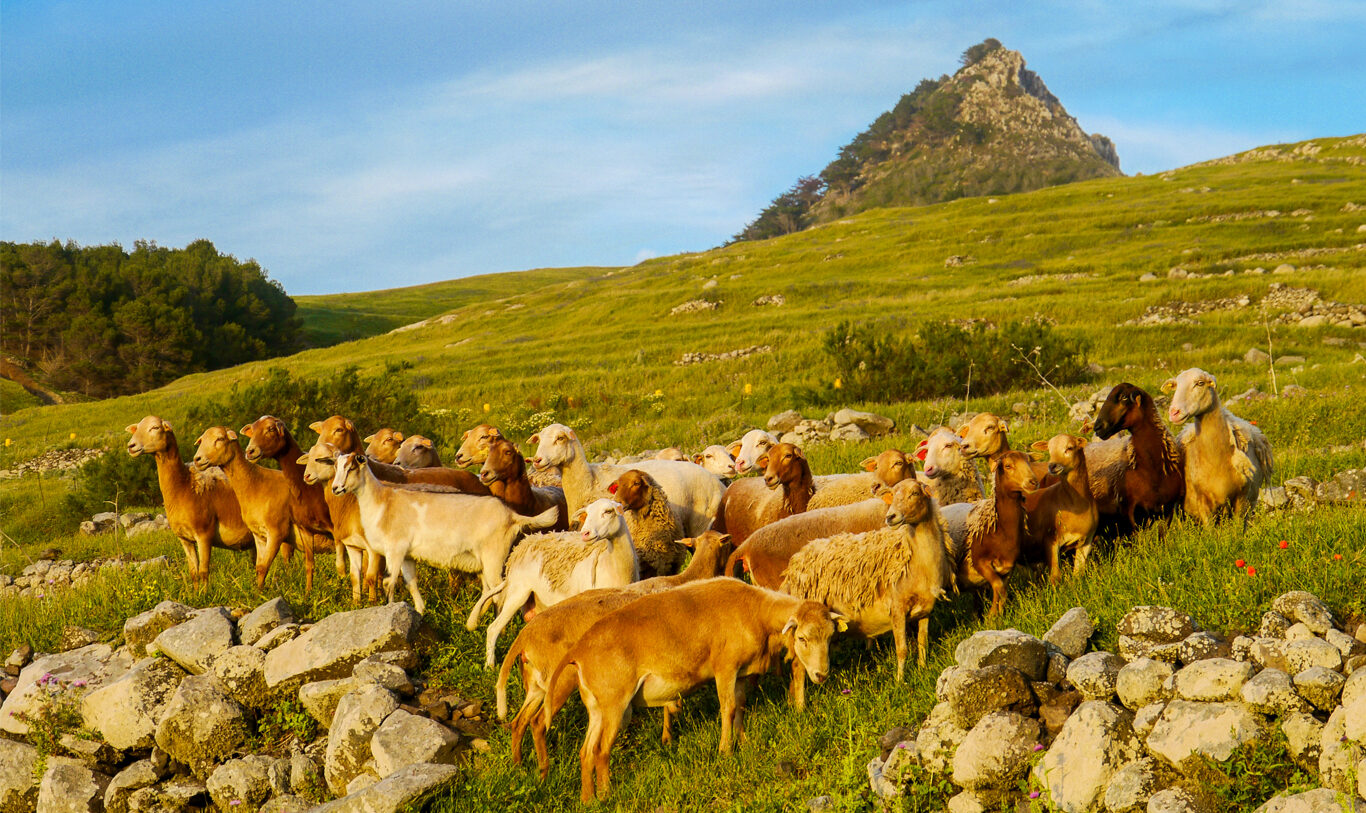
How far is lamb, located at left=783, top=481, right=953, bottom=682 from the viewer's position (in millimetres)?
8297

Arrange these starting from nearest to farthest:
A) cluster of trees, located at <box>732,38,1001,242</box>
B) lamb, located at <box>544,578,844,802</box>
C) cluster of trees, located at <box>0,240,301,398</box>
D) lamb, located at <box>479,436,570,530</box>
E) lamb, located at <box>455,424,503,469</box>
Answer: lamb, located at <box>544,578,844,802</box> < lamb, located at <box>479,436,570,530</box> < lamb, located at <box>455,424,503,469</box> < cluster of trees, located at <box>0,240,301,398</box> < cluster of trees, located at <box>732,38,1001,242</box>

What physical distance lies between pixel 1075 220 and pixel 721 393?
1661 inches

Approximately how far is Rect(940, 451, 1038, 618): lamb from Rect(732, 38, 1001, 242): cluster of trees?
360 feet

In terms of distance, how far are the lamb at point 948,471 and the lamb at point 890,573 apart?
2.00m

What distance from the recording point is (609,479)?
492 inches

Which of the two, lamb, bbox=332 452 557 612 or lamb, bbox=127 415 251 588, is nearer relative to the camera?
lamb, bbox=332 452 557 612

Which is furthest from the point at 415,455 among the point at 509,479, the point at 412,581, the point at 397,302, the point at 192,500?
the point at 397,302

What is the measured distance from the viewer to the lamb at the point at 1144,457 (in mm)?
9750

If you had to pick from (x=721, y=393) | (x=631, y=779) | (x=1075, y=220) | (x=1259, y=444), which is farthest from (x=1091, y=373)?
(x=1075, y=220)

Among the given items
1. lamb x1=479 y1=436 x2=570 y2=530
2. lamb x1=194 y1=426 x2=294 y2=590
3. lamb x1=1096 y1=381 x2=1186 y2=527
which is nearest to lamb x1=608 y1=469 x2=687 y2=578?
lamb x1=479 y1=436 x2=570 y2=530

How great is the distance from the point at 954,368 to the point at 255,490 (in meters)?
16.3

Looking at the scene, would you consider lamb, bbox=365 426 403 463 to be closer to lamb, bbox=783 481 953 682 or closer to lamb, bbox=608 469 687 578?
lamb, bbox=608 469 687 578

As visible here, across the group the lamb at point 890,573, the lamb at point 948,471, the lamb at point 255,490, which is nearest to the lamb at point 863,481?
the lamb at point 948,471

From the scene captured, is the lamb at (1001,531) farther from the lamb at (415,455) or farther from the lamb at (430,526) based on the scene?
the lamb at (415,455)
